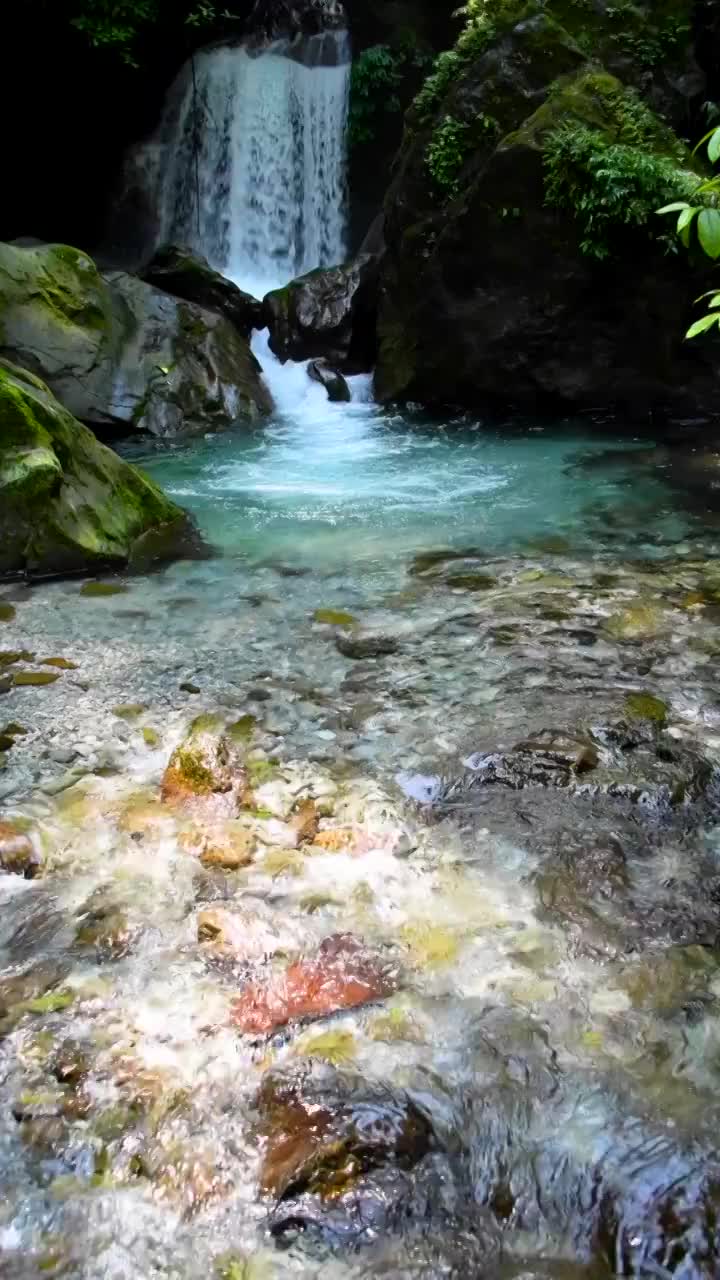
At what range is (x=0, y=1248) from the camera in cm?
170

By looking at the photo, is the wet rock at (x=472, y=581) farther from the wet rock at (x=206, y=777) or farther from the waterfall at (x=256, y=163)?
the waterfall at (x=256, y=163)

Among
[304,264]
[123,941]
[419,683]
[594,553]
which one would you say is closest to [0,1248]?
[123,941]

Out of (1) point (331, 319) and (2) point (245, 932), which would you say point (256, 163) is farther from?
(2) point (245, 932)

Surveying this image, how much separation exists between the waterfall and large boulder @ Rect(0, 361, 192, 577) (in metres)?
9.61

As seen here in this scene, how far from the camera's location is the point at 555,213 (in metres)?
9.37

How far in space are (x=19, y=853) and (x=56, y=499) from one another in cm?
314

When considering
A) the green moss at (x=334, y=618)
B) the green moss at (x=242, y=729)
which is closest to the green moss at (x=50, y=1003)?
the green moss at (x=242, y=729)

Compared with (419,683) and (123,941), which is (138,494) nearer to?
(419,683)

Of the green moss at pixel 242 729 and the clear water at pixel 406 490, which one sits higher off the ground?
the clear water at pixel 406 490

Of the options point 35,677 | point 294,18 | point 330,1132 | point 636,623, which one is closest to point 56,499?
point 35,677

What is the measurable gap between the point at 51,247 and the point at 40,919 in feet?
31.5

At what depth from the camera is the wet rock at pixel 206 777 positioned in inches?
120

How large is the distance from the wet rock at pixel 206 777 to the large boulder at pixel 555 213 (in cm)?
783

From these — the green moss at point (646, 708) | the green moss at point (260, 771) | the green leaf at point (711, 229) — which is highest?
the green leaf at point (711, 229)
